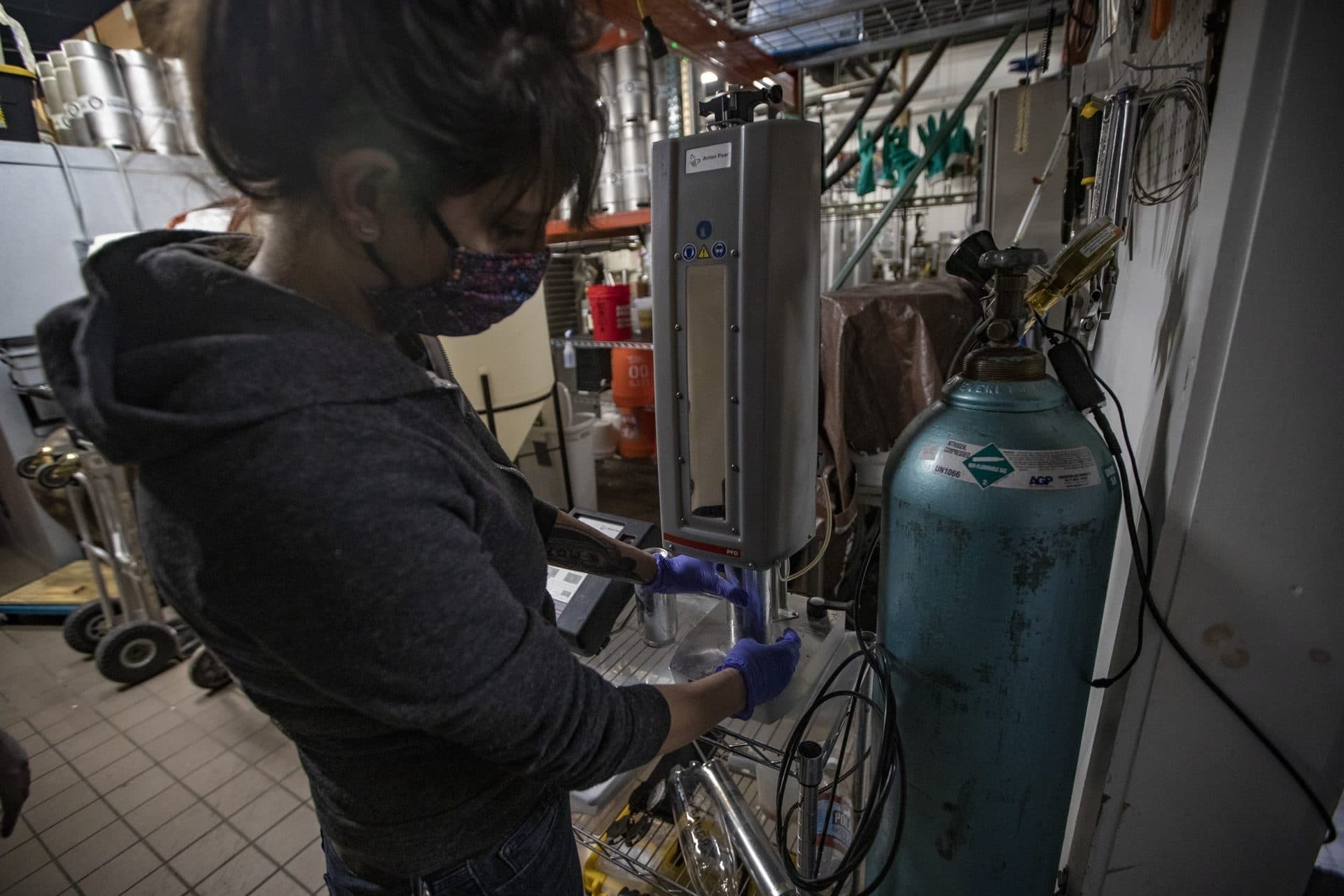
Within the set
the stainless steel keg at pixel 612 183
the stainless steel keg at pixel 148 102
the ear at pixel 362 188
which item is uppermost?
the stainless steel keg at pixel 148 102

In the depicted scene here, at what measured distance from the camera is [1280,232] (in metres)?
0.57

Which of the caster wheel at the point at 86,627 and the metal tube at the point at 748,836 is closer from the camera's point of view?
the metal tube at the point at 748,836

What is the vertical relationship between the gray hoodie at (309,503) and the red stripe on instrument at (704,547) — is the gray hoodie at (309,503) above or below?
above

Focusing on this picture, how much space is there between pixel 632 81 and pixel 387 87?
5.87 ft

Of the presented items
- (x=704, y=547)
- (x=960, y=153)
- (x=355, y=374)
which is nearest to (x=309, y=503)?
(x=355, y=374)

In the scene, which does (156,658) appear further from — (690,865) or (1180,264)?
(1180,264)

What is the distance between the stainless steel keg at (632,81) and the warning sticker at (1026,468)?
1.74 metres

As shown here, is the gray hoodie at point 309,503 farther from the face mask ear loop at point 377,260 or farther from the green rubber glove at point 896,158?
the green rubber glove at point 896,158

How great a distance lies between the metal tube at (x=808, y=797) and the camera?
2.33ft

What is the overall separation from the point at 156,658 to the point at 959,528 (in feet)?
9.10

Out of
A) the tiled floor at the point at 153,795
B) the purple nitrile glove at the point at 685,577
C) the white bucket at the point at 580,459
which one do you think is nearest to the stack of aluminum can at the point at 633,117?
the white bucket at the point at 580,459

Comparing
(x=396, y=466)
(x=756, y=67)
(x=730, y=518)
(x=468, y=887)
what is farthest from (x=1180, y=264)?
(x=756, y=67)

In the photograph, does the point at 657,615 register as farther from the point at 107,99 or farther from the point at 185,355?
the point at 107,99

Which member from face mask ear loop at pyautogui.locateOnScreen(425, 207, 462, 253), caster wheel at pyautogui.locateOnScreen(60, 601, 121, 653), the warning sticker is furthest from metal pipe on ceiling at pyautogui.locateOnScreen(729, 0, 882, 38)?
caster wheel at pyautogui.locateOnScreen(60, 601, 121, 653)
